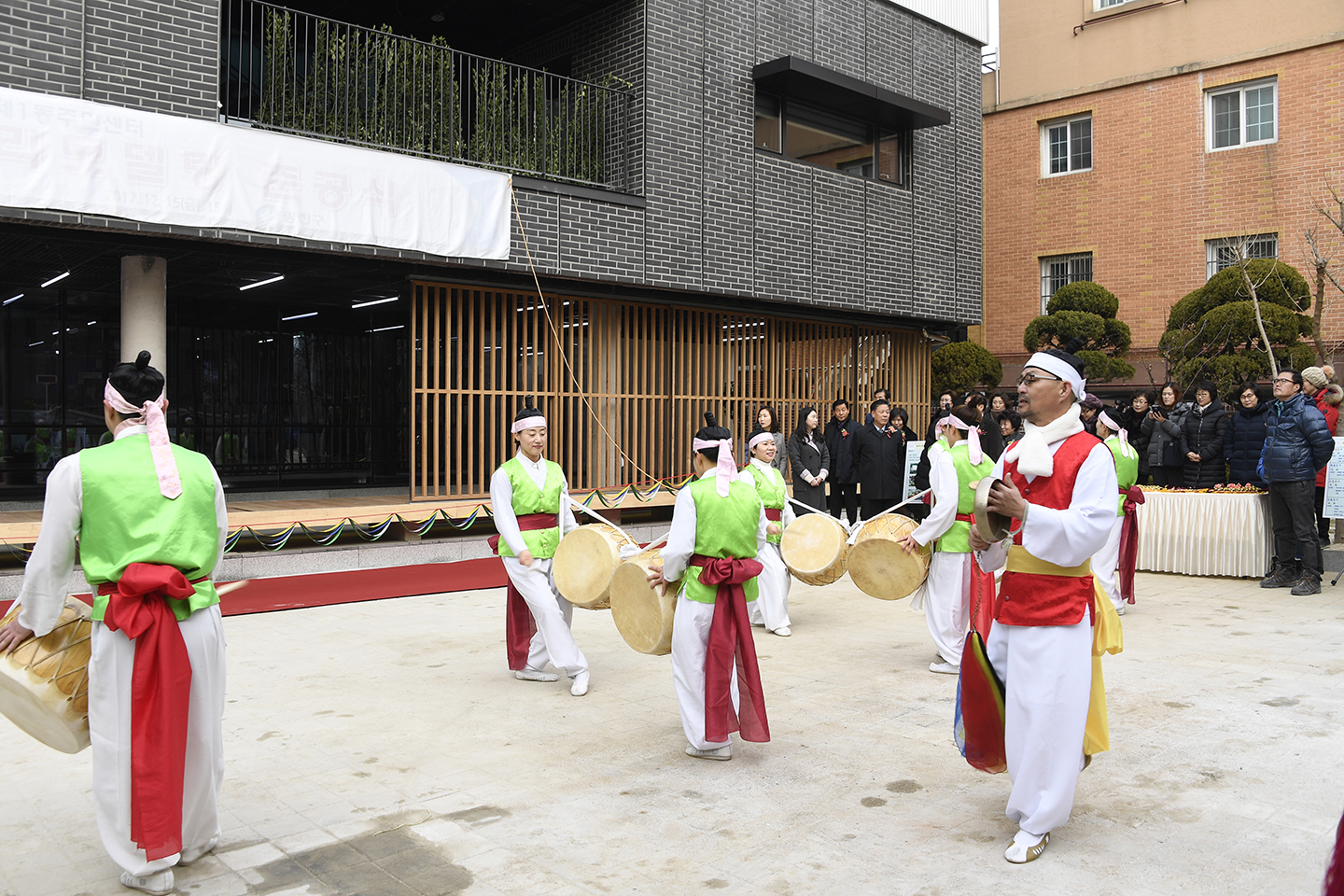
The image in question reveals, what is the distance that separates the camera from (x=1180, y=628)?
26.4ft

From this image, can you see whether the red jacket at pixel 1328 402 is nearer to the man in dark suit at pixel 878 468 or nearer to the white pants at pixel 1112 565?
the white pants at pixel 1112 565

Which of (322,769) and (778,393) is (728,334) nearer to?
(778,393)

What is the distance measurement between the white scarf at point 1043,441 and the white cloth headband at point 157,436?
10.4ft

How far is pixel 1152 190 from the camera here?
19.8 meters

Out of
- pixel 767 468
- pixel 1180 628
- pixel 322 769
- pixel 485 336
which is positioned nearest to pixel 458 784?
pixel 322 769

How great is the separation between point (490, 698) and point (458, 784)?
5.07 feet

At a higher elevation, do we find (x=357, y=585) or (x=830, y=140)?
(x=830, y=140)

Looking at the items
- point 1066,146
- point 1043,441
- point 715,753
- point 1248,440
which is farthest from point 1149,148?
point 715,753

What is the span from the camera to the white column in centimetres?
981

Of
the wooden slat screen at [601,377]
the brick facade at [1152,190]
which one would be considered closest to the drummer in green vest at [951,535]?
the wooden slat screen at [601,377]

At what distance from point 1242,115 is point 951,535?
640 inches

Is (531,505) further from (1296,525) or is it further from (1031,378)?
Result: (1296,525)

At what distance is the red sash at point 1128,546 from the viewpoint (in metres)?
8.89

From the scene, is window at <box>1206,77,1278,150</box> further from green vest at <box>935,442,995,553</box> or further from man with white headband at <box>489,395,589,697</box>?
man with white headband at <box>489,395,589,697</box>
